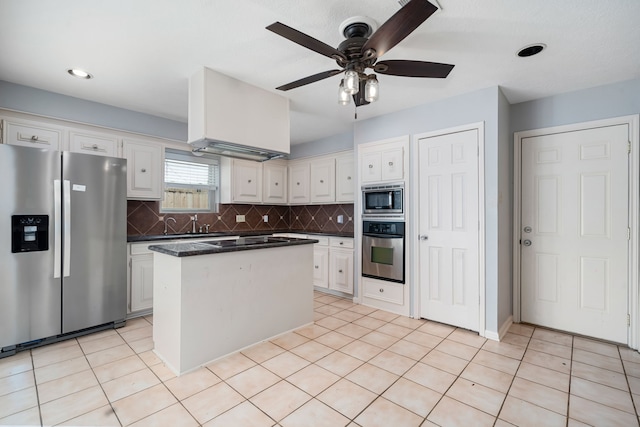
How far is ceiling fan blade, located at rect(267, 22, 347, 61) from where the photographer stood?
1483 millimetres

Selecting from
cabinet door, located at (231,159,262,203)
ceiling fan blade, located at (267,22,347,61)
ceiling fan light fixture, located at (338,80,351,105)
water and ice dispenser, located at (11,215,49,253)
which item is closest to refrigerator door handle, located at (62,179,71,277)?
water and ice dispenser, located at (11,215,49,253)

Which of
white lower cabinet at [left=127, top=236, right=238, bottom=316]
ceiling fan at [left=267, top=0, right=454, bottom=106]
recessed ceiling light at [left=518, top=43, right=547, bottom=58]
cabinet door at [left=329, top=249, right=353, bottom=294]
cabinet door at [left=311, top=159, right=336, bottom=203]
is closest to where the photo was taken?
ceiling fan at [left=267, top=0, right=454, bottom=106]

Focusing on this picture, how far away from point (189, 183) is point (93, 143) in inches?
51.2

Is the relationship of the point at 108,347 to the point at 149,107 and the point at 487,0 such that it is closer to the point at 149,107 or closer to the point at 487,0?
the point at 149,107

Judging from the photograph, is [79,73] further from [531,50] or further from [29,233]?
[531,50]

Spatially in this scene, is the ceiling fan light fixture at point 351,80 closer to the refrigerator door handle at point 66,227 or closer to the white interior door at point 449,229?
the white interior door at point 449,229

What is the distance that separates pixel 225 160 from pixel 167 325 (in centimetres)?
289

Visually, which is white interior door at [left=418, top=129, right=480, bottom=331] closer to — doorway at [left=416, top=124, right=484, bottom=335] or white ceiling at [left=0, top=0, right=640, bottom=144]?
doorway at [left=416, top=124, right=484, bottom=335]

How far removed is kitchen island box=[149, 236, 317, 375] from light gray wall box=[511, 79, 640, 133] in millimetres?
2843

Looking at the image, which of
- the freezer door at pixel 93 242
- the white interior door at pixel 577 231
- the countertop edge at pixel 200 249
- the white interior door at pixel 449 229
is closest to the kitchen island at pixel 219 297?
the countertop edge at pixel 200 249

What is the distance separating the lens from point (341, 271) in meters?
4.24

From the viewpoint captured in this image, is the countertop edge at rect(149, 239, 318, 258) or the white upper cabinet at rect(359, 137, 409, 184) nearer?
the countertop edge at rect(149, 239, 318, 258)

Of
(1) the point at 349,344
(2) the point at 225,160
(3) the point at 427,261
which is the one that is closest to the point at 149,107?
(2) the point at 225,160

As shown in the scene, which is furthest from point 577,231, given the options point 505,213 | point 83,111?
point 83,111
